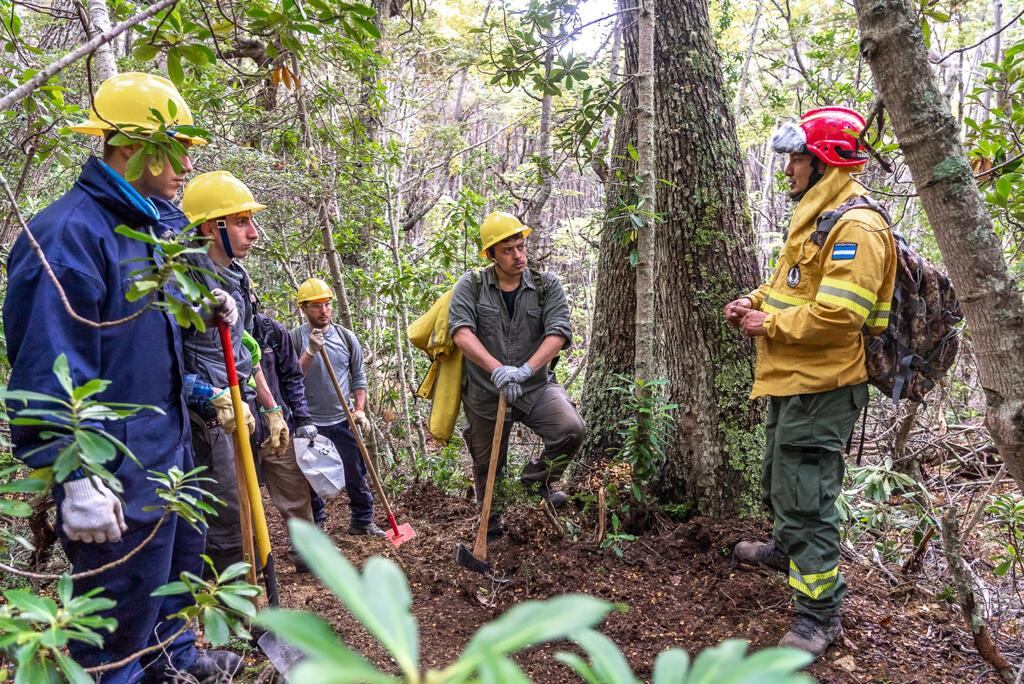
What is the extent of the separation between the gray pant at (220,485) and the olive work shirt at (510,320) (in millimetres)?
1671

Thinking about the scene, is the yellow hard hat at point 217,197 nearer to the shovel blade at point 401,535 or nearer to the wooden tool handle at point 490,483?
the wooden tool handle at point 490,483

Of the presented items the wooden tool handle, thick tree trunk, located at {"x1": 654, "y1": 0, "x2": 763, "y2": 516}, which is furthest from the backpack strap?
the wooden tool handle

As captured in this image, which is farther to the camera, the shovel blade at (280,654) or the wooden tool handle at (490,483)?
the wooden tool handle at (490,483)

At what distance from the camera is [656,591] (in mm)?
3650

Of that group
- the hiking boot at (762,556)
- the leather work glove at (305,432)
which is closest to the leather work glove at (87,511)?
the leather work glove at (305,432)

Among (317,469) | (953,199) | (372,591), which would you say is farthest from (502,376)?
(372,591)

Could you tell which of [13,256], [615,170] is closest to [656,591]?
[615,170]

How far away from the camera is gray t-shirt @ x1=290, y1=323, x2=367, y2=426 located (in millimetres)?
5250

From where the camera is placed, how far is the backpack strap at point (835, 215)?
3.01 meters

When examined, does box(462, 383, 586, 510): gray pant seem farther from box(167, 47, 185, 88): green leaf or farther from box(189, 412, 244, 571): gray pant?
box(167, 47, 185, 88): green leaf

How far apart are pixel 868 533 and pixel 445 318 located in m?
3.33

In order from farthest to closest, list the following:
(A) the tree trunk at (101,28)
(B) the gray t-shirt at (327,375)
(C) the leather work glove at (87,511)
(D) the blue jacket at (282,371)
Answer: (B) the gray t-shirt at (327,375) → (D) the blue jacket at (282,371) → (A) the tree trunk at (101,28) → (C) the leather work glove at (87,511)

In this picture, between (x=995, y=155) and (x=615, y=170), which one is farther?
(x=615, y=170)

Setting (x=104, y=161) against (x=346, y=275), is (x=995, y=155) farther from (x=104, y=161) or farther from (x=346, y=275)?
(x=346, y=275)
